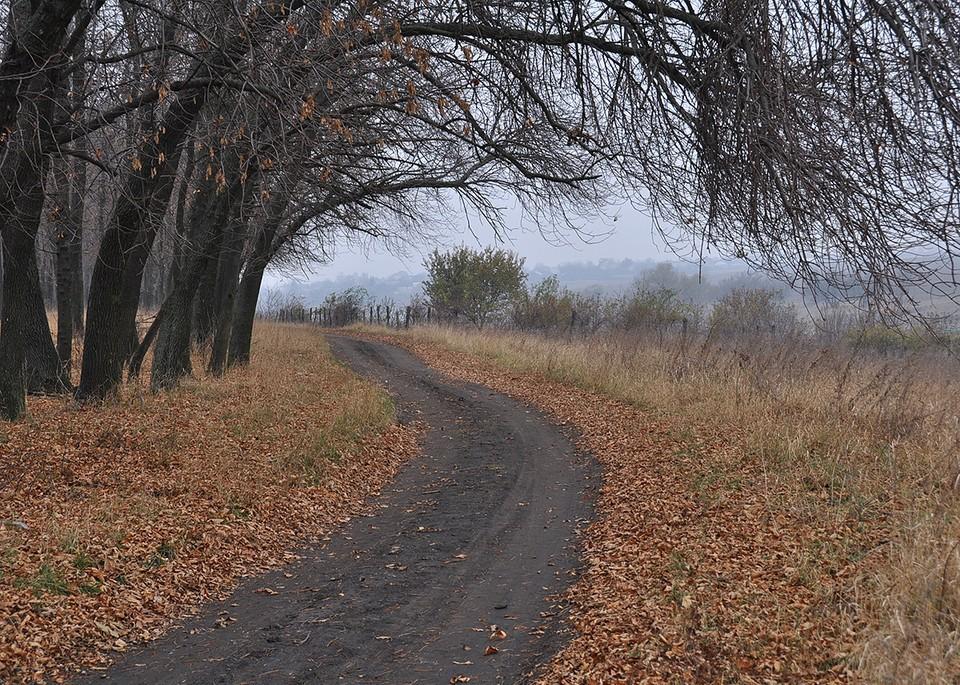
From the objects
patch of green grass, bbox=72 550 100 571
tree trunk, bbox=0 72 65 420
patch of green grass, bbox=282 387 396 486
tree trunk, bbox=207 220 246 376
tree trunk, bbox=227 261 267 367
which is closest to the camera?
patch of green grass, bbox=72 550 100 571

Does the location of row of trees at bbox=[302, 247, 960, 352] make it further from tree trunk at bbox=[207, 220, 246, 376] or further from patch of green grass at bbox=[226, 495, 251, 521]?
patch of green grass at bbox=[226, 495, 251, 521]

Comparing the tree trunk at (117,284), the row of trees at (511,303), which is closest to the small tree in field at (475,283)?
the row of trees at (511,303)

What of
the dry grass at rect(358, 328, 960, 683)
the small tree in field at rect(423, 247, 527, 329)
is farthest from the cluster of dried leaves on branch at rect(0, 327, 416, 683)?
the small tree in field at rect(423, 247, 527, 329)

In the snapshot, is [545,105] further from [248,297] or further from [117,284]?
[248,297]

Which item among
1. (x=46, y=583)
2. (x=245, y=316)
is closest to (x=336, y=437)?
(x=46, y=583)

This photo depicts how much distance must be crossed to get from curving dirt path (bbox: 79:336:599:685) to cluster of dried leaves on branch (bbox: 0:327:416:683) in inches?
13.7

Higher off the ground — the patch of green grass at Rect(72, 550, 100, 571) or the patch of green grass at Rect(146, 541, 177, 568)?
the patch of green grass at Rect(72, 550, 100, 571)

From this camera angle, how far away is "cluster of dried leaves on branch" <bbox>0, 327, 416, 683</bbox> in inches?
187

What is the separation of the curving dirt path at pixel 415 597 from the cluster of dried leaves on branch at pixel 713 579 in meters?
0.34

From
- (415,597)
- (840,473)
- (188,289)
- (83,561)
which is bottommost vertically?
(415,597)

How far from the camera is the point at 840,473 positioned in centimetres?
688

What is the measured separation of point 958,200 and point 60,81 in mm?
9005

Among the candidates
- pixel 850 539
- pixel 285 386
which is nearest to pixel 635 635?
pixel 850 539

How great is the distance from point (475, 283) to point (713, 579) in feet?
137
